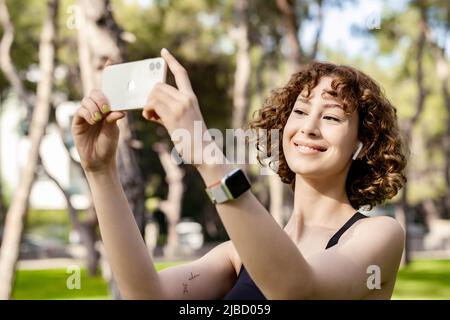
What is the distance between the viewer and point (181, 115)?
1.54 m

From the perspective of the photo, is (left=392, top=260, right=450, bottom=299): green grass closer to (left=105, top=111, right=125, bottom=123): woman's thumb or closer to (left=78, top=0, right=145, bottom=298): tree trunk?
(left=78, top=0, right=145, bottom=298): tree trunk

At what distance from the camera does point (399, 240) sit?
79.3 inches

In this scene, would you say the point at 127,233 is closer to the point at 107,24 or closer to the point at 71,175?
the point at 107,24

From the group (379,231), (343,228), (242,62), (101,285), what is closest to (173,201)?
(242,62)

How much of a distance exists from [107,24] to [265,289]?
4.66m

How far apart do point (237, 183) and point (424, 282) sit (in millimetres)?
15675

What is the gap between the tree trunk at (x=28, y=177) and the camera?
31.2 feet

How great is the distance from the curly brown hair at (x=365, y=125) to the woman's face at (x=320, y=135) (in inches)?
1.1

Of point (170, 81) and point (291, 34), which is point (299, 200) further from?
point (291, 34)

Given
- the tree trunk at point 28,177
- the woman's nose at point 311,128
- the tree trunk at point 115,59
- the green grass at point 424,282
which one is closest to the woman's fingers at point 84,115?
the woman's nose at point 311,128

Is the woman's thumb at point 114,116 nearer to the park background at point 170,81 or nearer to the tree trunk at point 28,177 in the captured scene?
the park background at point 170,81

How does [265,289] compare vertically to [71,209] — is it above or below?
above
